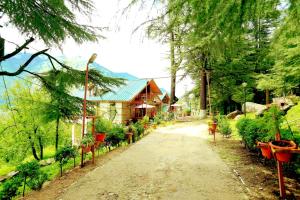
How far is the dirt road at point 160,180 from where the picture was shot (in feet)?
15.2

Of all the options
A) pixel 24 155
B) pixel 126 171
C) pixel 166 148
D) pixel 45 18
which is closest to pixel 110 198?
pixel 126 171

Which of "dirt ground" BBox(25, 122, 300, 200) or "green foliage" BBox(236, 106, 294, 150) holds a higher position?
"green foliage" BBox(236, 106, 294, 150)

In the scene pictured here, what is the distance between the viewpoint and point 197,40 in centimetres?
322

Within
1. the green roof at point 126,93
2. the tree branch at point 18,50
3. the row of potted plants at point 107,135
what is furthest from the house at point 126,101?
the tree branch at point 18,50

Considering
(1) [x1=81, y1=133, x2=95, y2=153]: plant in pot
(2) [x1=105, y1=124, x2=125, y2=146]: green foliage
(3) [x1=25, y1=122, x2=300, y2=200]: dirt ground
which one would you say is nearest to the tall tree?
(2) [x1=105, y1=124, x2=125, y2=146]: green foliage

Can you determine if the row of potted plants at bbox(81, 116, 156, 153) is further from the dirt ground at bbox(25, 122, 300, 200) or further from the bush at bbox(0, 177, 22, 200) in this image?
the bush at bbox(0, 177, 22, 200)

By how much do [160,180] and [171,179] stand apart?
0.27 metres

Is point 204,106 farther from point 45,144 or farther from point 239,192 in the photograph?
point 239,192

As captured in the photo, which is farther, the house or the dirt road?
the house

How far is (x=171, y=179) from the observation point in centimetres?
554

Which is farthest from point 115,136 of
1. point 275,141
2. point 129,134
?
point 275,141

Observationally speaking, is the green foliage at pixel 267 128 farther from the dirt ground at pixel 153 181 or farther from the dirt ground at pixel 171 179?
the dirt ground at pixel 153 181

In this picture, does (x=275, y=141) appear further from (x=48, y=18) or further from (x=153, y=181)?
(x=48, y=18)

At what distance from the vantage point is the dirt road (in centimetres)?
464
